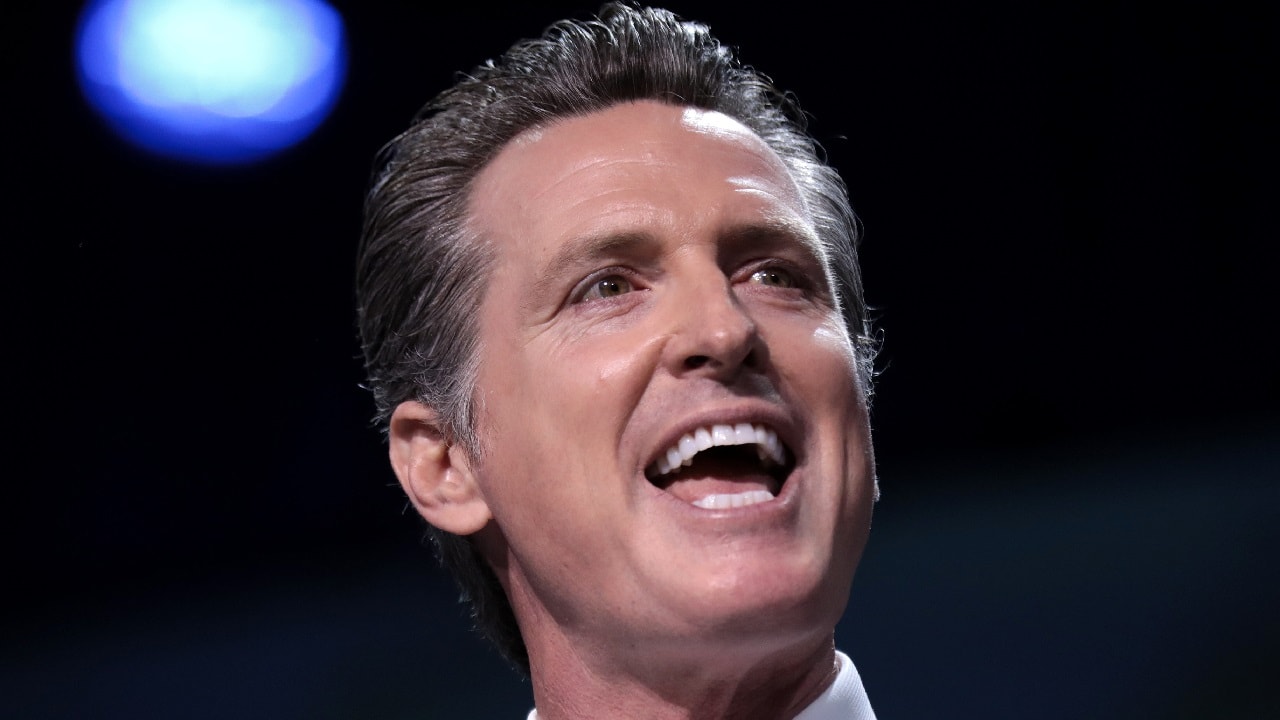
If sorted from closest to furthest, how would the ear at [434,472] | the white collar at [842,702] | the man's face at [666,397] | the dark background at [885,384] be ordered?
the man's face at [666,397]
the white collar at [842,702]
the ear at [434,472]
the dark background at [885,384]

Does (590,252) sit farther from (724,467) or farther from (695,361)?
(724,467)

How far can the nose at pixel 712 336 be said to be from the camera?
147 centimetres

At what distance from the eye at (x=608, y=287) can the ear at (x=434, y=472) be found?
0.30 meters

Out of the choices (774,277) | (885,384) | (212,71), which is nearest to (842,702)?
(774,277)

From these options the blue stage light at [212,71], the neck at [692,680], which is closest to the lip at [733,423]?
the neck at [692,680]

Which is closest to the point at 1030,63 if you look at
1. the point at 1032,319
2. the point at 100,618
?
the point at 1032,319

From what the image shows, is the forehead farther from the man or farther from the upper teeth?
the upper teeth

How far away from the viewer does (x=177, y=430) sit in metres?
2.84

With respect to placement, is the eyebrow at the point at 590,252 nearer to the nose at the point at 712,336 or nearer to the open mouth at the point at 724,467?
the nose at the point at 712,336

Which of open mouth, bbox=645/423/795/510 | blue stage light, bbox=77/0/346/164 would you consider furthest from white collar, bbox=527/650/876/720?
blue stage light, bbox=77/0/346/164

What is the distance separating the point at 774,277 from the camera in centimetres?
168

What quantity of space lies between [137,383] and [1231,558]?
248cm

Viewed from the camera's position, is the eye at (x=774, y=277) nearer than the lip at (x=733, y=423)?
No

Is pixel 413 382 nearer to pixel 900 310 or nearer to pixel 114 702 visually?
pixel 114 702
